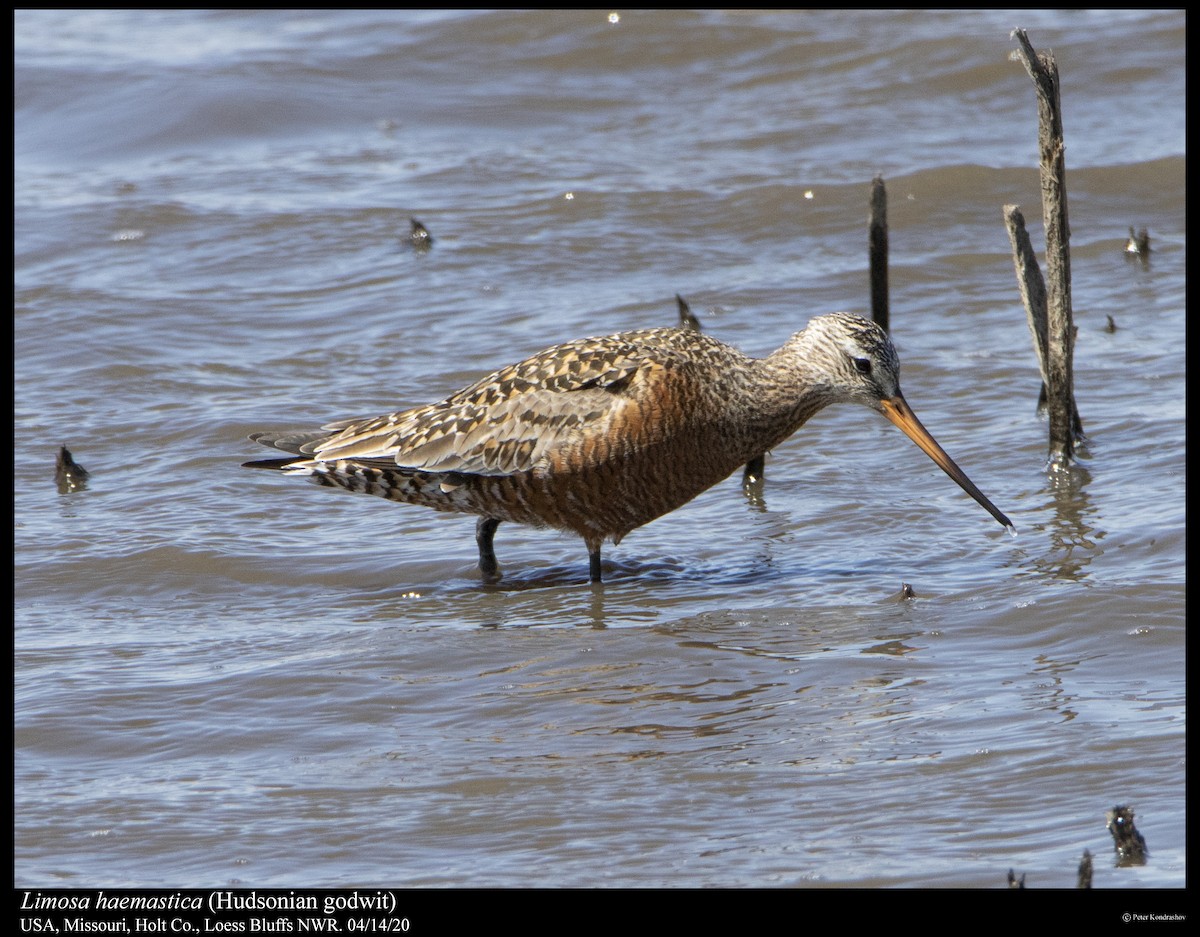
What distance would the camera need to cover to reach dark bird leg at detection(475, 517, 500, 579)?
25.2 ft

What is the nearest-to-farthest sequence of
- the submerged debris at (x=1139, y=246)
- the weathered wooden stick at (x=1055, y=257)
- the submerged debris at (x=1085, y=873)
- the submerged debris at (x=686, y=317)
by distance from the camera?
1. the submerged debris at (x=1085, y=873)
2. the weathered wooden stick at (x=1055, y=257)
3. the submerged debris at (x=686, y=317)
4. the submerged debris at (x=1139, y=246)

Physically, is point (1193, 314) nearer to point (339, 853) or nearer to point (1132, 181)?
point (1132, 181)

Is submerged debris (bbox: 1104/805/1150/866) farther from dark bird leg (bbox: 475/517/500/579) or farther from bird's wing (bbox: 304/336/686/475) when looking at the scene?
dark bird leg (bbox: 475/517/500/579)

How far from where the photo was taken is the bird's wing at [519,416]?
738 centimetres

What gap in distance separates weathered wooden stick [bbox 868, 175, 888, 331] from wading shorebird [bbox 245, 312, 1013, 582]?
1288 mm

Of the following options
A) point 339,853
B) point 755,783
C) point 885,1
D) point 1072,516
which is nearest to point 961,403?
point 1072,516

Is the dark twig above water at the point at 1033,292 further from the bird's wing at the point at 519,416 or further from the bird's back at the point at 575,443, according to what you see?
the bird's wing at the point at 519,416

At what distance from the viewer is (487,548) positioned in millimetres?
7703

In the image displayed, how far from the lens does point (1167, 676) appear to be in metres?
6.12

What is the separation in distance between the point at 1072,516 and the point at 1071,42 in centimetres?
872

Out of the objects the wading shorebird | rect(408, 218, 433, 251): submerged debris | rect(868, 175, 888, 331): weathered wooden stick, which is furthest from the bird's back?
rect(408, 218, 433, 251): submerged debris

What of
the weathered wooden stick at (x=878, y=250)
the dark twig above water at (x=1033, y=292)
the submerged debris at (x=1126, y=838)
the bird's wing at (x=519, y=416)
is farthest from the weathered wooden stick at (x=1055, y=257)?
the submerged debris at (x=1126, y=838)

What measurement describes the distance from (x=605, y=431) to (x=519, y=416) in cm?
39

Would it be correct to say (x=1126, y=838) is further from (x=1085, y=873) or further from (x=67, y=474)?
(x=67, y=474)
